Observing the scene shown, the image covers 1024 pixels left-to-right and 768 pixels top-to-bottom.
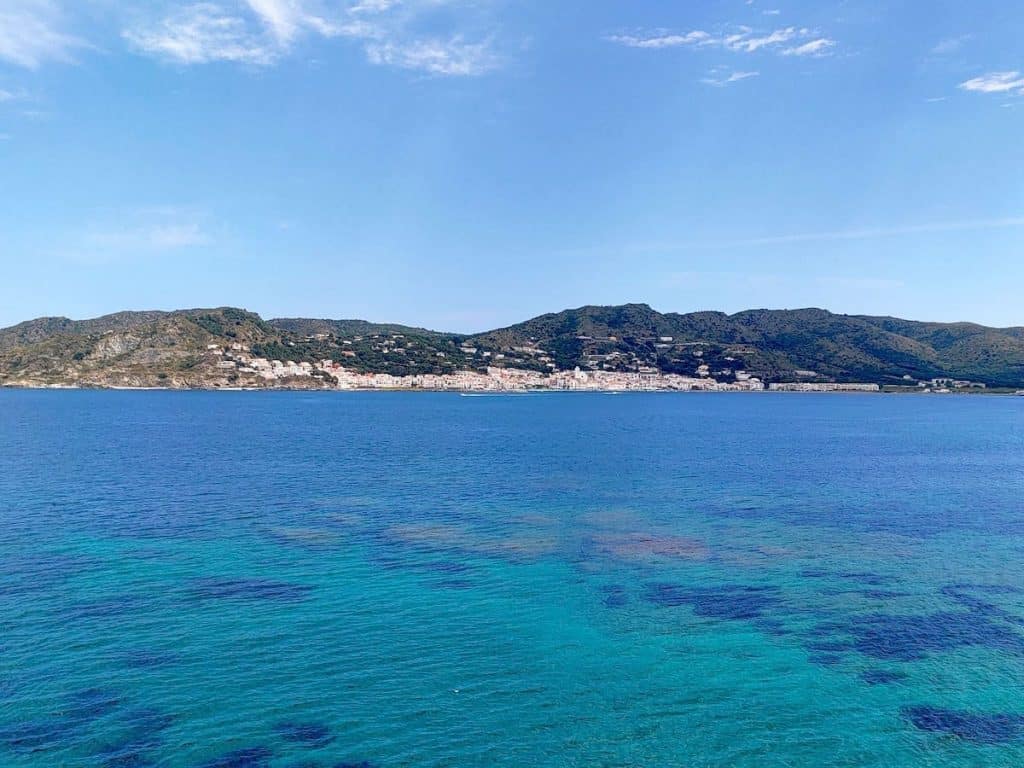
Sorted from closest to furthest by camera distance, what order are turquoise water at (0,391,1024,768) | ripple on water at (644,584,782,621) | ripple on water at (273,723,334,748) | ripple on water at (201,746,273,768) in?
ripple on water at (201,746,273,768)
ripple on water at (273,723,334,748)
turquoise water at (0,391,1024,768)
ripple on water at (644,584,782,621)

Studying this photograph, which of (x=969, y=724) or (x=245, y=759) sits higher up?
(x=245, y=759)

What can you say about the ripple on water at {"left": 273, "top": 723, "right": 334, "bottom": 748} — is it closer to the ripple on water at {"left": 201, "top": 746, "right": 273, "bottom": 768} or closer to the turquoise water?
the turquoise water

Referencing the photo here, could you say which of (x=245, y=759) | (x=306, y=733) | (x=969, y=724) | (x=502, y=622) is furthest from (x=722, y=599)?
(x=245, y=759)

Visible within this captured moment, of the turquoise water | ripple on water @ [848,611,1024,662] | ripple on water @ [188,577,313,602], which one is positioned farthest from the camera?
ripple on water @ [188,577,313,602]

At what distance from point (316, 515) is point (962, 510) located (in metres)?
57.6

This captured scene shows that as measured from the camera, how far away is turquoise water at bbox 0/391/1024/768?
24.6 metres

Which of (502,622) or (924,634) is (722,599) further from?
(502,622)

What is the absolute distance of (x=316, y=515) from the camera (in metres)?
58.7

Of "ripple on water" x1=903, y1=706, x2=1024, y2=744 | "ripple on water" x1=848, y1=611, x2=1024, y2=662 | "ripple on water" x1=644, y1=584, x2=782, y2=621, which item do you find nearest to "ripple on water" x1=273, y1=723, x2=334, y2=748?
"ripple on water" x1=644, y1=584, x2=782, y2=621

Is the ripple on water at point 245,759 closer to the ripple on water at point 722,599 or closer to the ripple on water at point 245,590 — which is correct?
the ripple on water at point 245,590

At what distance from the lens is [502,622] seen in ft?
115

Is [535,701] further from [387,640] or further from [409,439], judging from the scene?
[409,439]

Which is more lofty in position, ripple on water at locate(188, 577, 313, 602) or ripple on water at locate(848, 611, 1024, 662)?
ripple on water at locate(188, 577, 313, 602)

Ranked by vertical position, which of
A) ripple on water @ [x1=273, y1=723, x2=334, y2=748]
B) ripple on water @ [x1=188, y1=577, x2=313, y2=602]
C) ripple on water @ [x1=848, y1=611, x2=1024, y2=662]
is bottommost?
ripple on water @ [x1=848, y1=611, x2=1024, y2=662]
